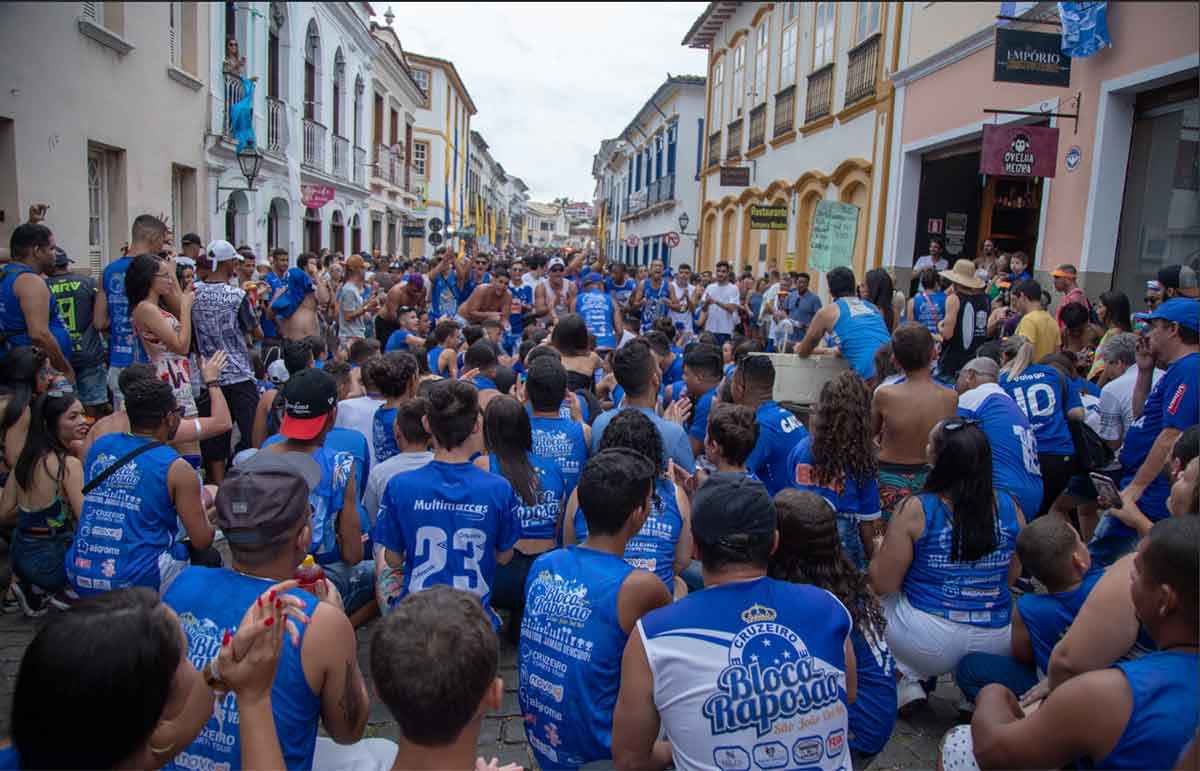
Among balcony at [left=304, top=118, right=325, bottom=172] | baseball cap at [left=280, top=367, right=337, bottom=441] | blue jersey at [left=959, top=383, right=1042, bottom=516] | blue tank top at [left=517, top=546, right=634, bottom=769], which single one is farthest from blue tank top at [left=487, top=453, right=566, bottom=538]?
balcony at [left=304, top=118, right=325, bottom=172]

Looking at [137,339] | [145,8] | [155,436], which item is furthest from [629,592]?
[145,8]

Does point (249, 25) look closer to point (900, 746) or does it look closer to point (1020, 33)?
point (1020, 33)

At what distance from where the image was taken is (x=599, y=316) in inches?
334

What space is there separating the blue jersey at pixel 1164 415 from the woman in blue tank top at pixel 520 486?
2.84 metres

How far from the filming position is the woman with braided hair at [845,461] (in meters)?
3.80

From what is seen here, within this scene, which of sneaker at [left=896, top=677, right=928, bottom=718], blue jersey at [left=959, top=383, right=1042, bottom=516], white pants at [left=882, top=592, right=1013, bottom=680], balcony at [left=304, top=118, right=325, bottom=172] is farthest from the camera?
balcony at [left=304, top=118, right=325, bottom=172]

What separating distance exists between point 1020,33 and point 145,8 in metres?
10.9

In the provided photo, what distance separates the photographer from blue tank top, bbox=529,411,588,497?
163 inches

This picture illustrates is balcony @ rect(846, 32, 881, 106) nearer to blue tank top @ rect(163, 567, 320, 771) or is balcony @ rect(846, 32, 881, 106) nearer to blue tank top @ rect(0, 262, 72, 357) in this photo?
blue tank top @ rect(0, 262, 72, 357)

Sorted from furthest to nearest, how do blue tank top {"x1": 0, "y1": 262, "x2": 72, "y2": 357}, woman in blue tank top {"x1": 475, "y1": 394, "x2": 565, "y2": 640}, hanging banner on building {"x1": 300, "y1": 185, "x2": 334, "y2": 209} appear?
hanging banner on building {"x1": 300, "y1": 185, "x2": 334, "y2": 209}, blue tank top {"x1": 0, "y1": 262, "x2": 72, "y2": 357}, woman in blue tank top {"x1": 475, "y1": 394, "x2": 565, "y2": 640}

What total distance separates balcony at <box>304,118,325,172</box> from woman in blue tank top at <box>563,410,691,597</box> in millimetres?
18167

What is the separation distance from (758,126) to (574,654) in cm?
1923

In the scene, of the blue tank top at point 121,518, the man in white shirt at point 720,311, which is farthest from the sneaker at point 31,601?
the man in white shirt at point 720,311

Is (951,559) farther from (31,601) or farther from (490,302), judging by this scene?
(490,302)
